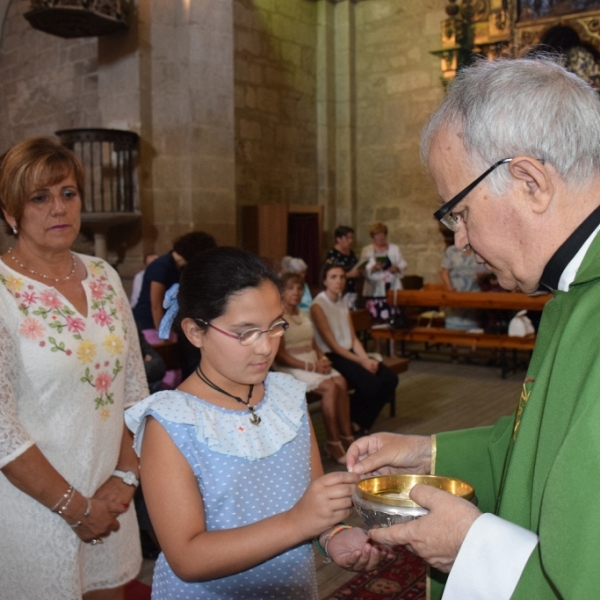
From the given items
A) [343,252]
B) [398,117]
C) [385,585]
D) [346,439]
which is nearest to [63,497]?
[385,585]

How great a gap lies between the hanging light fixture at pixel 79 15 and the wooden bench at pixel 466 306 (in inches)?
188

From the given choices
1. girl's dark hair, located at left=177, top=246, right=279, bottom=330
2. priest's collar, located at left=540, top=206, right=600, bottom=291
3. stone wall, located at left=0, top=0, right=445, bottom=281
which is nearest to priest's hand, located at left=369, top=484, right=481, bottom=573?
priest's collar, located at left=540, top=206, right=600, bottom=291

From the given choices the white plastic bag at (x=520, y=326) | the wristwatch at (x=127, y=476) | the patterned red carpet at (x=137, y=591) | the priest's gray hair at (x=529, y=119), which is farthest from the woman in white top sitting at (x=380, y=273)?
the priest's gray hair at (x=529, y=119)

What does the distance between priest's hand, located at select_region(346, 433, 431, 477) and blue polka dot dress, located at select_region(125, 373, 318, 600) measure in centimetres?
18

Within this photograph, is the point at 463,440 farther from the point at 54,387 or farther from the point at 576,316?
the point at 54,387

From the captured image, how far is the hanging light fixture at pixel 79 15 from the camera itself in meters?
8.42

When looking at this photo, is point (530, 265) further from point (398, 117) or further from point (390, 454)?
point (398, 117)

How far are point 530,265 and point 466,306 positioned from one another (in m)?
6.77

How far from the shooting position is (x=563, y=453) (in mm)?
1052

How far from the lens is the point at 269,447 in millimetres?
1779

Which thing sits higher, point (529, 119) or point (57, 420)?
point (529, 119)

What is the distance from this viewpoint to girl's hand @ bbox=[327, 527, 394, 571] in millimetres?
1589

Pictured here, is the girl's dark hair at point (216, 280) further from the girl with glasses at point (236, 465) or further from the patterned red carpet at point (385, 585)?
the patterned red carpet at point (385, 585)

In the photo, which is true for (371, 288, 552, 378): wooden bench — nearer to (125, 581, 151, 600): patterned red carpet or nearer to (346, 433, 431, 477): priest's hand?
(125, 581, 151, 600): patterned red carpet
